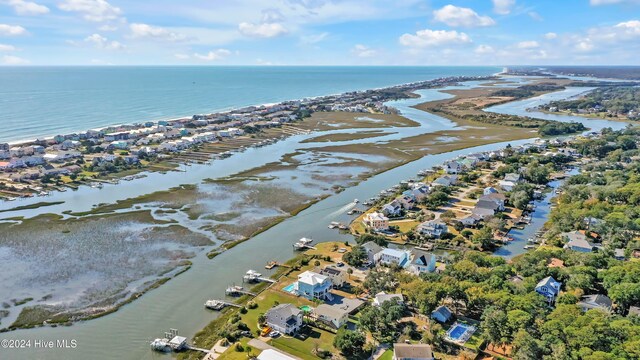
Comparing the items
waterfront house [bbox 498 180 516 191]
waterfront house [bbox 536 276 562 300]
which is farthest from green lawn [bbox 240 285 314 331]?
waterfront house [bbox 498 180 516 191]

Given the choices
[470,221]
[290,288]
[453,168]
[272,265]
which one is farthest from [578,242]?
[453,168]

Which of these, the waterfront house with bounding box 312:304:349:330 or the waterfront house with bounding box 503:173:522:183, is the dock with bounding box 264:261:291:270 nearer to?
the waterfront house with bounding box 312:304:349:330

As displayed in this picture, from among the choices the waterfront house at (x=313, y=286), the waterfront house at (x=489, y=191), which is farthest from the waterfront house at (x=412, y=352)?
the waterfront house at (x=489, y=191)

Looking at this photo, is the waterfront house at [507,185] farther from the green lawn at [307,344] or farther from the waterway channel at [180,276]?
the green lawn at [307,344]

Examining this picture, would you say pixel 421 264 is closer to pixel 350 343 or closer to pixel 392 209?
pixel 350 343

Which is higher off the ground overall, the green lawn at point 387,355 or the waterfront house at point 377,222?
the waterfront house at point 377,222

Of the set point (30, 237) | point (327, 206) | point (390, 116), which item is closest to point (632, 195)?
point (327, 206)

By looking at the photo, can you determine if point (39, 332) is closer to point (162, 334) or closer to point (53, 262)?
point (162, 334)
